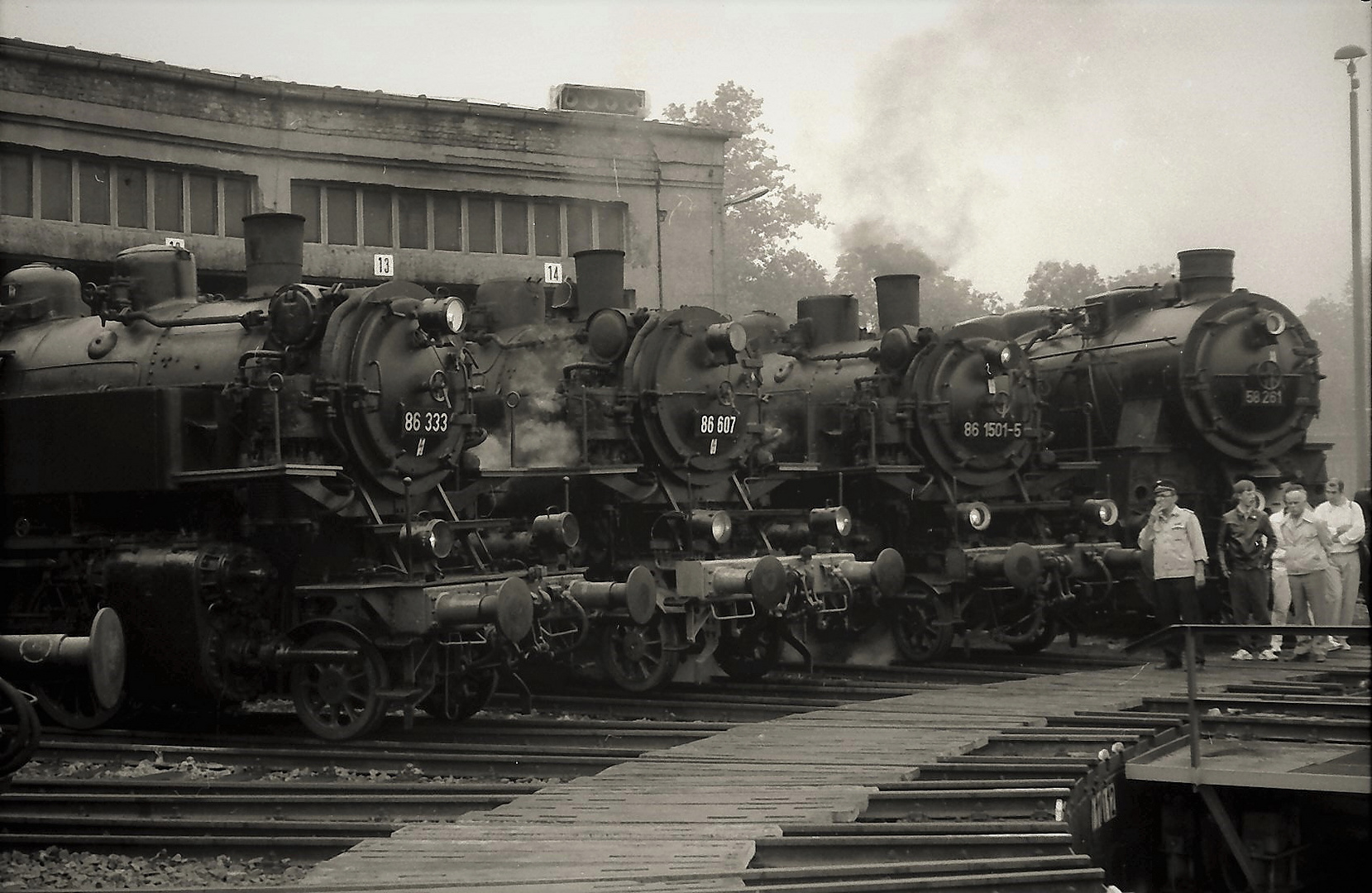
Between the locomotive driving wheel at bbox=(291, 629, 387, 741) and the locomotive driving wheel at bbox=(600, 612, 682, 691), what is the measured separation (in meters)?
2.63

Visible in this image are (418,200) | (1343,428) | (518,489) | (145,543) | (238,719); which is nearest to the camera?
(145,543)

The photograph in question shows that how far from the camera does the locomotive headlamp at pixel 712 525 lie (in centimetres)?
1247

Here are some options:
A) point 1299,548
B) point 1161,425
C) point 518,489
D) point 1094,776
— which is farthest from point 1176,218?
point 1094,776

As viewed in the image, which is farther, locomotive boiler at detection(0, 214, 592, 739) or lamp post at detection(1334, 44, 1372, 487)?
locomotive boiler at detection(0, 214, 592, 739)

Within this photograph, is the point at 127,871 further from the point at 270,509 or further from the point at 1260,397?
the point at 1260,397

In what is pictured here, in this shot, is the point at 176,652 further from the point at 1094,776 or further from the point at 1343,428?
the point at 1343,428

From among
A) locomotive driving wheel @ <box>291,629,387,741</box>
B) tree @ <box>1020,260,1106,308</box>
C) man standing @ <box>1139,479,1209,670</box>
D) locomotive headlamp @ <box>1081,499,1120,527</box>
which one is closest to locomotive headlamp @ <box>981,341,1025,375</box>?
locomotive headlamp @ <box>1081,499,1120,527</box>

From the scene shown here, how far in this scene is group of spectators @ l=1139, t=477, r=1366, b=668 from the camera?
12875mm

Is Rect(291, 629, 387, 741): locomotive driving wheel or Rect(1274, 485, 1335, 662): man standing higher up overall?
Rect(1274, 485, 1335, 662): man standing

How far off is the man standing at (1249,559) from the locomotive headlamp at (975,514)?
2.12 m

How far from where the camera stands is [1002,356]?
47.6ft

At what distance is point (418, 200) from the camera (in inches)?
850

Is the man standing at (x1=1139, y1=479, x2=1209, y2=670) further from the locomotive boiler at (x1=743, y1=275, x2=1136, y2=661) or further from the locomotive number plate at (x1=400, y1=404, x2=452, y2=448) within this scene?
the locomotive number plate at (x1=400, y1=404, x2=452, y2=448)

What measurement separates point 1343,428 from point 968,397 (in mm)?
18359
